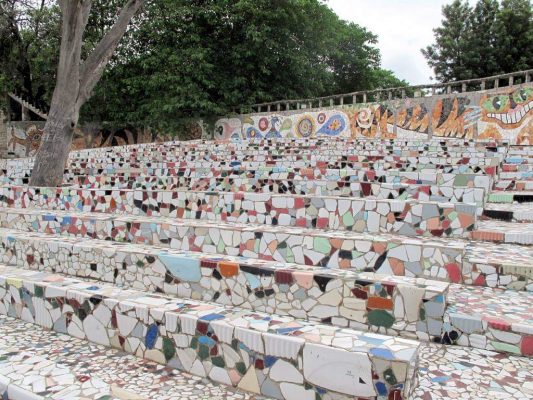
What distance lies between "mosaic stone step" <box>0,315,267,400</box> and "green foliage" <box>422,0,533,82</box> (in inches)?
795

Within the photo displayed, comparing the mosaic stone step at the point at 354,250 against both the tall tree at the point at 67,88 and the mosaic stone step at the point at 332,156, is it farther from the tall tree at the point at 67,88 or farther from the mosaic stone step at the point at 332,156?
the tall tree at the point at 67,88

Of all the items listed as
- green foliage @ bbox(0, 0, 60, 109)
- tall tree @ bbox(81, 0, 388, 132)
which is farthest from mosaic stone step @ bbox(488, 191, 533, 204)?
green foliage @ bbox(0, 0, 60, 109)

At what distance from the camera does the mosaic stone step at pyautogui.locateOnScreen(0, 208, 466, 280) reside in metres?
2.71

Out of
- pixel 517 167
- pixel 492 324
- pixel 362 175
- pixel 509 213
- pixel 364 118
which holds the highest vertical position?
pixel 364 118

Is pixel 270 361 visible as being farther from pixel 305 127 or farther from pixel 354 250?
pixel 305 127

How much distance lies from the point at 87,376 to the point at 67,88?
5.80m

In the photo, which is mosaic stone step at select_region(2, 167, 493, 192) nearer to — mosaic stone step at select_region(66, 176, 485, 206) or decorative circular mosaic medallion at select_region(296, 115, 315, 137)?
mosaic stone step at select_region(66, 176, 485, 206)

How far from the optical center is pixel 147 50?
19.0 metres

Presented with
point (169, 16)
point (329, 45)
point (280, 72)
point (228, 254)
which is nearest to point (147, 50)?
point (169, 16)

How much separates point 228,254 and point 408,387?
5.92ft

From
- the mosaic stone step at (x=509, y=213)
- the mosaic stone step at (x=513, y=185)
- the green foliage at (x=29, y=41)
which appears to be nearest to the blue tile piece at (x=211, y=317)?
the mosaic stone step at (x=509, y=213)

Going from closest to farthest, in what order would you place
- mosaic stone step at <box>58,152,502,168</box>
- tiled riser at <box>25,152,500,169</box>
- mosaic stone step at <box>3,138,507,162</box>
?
tiled riser at <box>25,152,500,169</box>
mosaic stone step at <box>58,152,502,168</box>
mosaic stone step at <box>3,138,507,162</box>

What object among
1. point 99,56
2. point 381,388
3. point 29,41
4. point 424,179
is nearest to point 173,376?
point 381,388

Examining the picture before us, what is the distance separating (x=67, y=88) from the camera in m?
6.92
